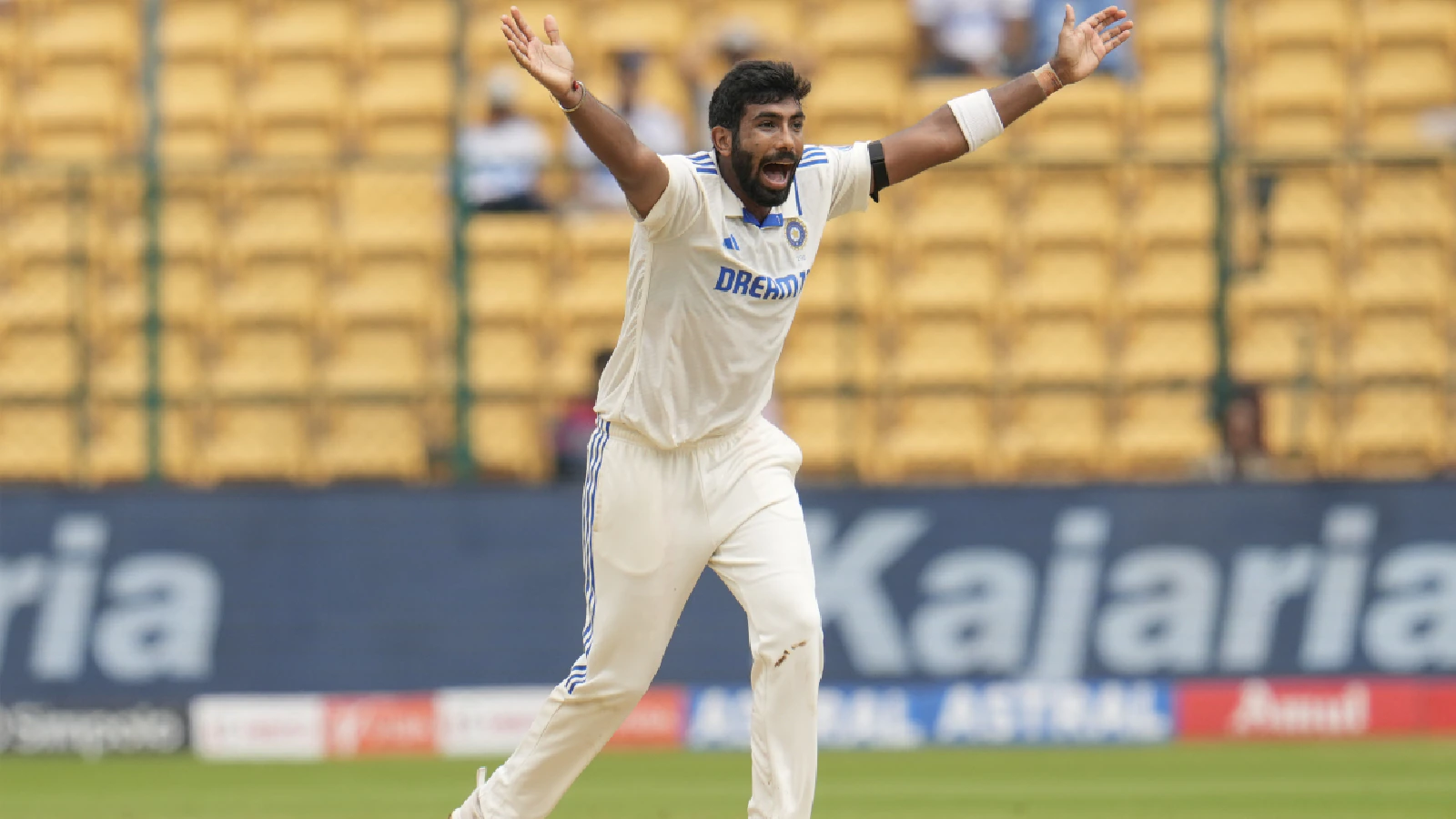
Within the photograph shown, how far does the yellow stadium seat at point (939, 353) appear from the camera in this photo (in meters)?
11.7

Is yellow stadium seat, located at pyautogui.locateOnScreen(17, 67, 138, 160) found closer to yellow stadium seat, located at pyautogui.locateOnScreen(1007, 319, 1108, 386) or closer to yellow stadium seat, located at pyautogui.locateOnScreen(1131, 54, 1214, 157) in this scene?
yellow stadium seat, located at pyautogui.locateOnScreen(1007, 319, 1108, 386)

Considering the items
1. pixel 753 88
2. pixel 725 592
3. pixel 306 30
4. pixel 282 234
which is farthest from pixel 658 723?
pixel 753 88

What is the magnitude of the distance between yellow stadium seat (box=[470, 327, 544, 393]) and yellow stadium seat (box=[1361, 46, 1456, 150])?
4.93m

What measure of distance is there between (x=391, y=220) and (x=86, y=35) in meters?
2.83

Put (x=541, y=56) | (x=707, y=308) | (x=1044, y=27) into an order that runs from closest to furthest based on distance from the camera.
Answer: (x=541, y=56) < (x=707, y=308) < (x=1044, y=27)

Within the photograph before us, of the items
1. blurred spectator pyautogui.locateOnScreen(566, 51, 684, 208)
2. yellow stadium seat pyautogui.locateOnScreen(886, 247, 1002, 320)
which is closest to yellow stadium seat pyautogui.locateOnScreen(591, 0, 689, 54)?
blurred spectator pyautogui.locateOnScreen(566, 51, 684, 208)

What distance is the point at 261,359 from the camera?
12070mm

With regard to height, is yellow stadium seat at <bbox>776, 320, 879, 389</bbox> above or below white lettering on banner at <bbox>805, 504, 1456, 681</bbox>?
above

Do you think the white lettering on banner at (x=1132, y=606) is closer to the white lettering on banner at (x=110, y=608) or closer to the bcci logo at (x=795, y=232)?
the white lettering on banner at (x=110, y=608)

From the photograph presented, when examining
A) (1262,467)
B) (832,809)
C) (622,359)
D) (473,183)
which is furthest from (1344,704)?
(622,359)

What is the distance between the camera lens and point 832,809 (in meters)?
8.23

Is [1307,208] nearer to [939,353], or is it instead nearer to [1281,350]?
[1281,350]

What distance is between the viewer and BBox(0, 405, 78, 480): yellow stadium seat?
11609 millimetres

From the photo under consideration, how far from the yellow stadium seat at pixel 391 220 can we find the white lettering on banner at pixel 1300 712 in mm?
5066
